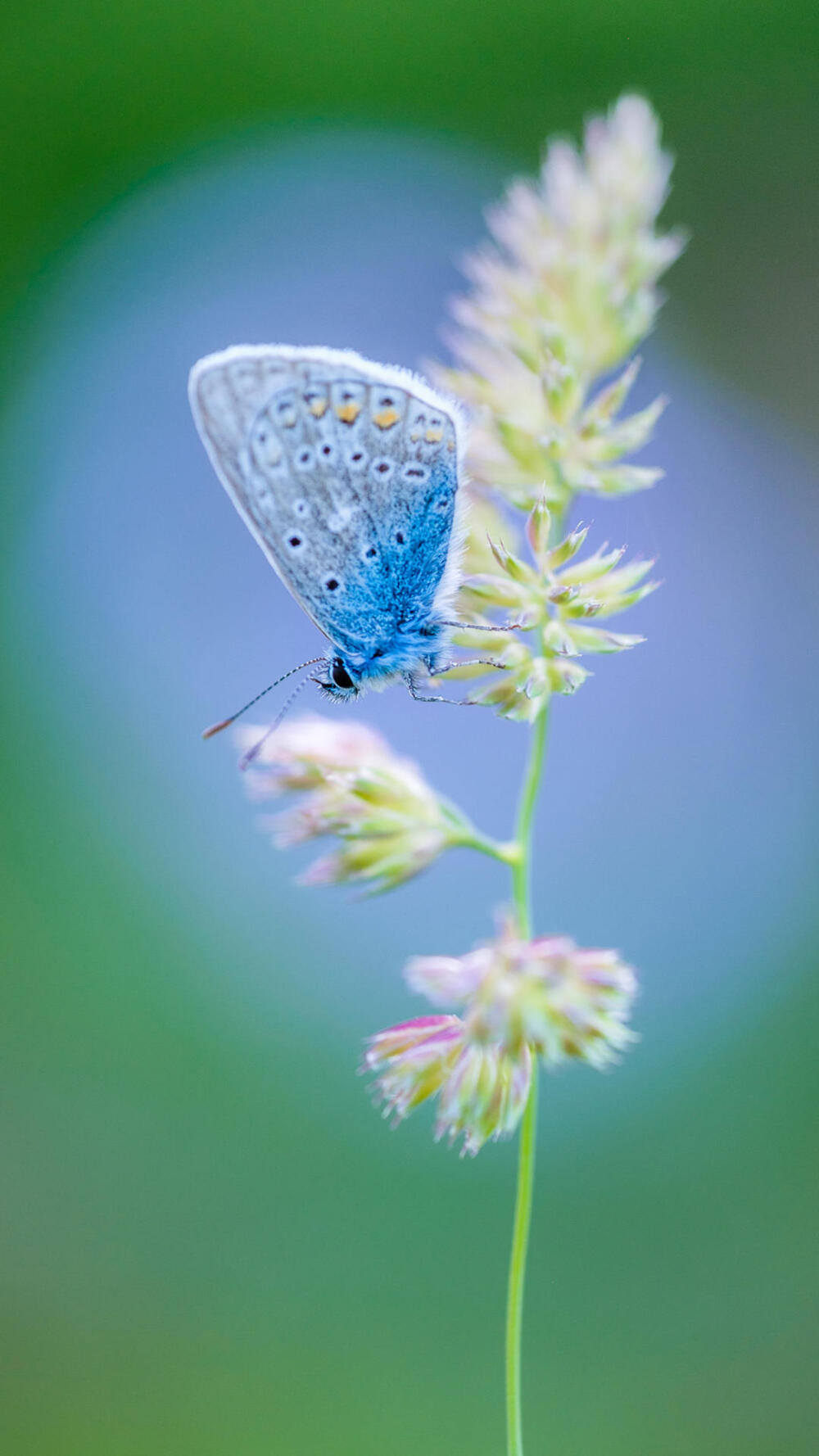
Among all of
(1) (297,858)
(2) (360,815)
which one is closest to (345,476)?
(2) (360,815)

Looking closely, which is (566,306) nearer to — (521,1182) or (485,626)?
(485,626)

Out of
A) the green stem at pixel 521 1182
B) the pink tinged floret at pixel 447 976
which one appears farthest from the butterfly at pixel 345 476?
the pink tinged floret at pixel 447 976

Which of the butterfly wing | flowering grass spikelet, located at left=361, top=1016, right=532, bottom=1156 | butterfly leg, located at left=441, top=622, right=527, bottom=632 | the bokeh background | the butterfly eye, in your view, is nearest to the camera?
flowering grass spikelet, located at left=361, top=1016, right=532, bottom=1156

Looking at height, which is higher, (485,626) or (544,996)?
(485,626)

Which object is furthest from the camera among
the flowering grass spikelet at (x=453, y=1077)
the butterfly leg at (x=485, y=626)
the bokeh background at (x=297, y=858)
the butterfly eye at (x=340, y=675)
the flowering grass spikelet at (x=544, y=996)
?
the bokeh background at (x=297, y=858)

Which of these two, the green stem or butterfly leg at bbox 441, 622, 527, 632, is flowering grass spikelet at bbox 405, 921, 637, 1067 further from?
butterfly leg at bbox 441, 622, 527, 632

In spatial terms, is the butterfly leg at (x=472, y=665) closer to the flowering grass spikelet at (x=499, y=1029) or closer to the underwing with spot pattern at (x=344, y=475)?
the underwing with spot pattern at (x=344, y=475)

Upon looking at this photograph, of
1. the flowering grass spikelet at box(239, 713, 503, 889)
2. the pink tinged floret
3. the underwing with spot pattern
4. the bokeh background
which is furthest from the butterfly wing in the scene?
the bokeh background
